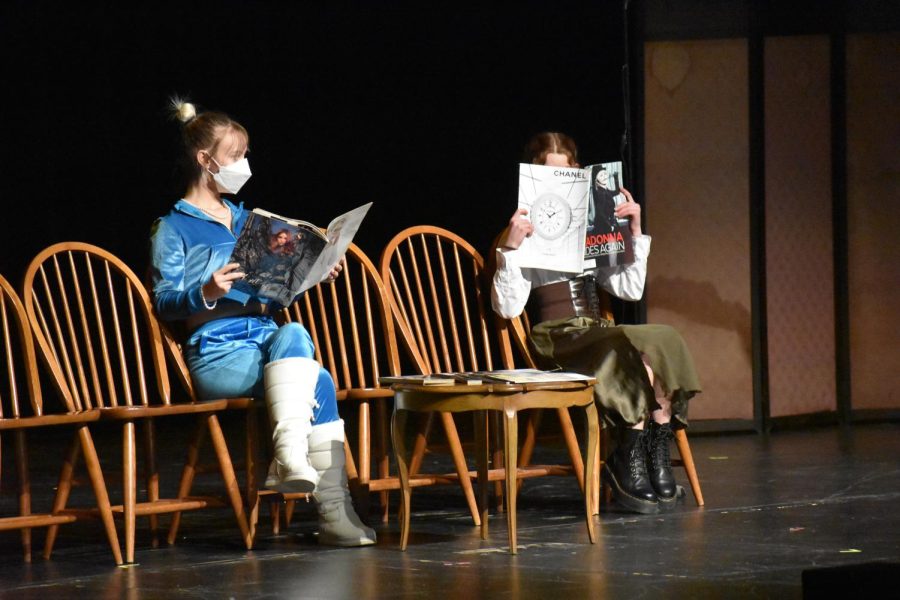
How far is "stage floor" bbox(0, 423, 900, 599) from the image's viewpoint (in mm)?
2494

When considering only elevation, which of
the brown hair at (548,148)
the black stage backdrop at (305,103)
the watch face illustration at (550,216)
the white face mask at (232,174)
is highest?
the black stage backdrop at (305,103)

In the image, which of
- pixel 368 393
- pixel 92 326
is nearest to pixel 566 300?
pixel 368 393

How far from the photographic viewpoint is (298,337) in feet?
10.1

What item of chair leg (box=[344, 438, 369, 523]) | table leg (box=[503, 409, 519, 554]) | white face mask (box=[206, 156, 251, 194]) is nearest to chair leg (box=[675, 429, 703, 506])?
table leg (box=[503, 409, 519, 554])

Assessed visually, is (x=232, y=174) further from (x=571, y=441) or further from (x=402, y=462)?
(x=571, y=441)

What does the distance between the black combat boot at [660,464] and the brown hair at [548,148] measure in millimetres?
807

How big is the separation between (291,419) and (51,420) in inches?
21.3

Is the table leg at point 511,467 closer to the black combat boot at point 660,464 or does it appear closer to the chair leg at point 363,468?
the chair leg at point 363,468

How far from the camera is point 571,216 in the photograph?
11.4ft

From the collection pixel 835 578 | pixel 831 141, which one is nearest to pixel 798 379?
pixel 831 141

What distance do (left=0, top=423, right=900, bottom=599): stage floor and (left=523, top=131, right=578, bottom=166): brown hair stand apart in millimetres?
1003

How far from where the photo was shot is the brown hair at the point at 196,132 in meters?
3.26

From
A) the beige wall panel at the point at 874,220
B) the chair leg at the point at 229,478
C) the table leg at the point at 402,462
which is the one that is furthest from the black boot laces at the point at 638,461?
the beige wall panel at the point at 874,220

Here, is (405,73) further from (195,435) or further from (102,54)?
(195,435)
